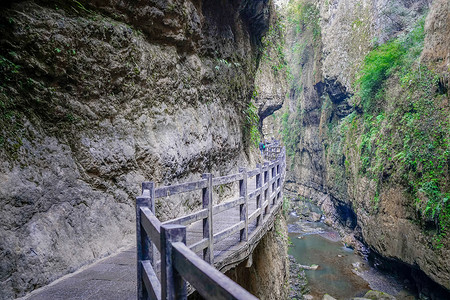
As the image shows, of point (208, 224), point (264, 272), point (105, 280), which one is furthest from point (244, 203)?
point (264, 272)

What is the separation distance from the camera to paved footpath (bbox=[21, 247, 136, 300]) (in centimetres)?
308

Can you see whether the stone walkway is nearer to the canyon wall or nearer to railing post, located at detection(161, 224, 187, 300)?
the canyon wall

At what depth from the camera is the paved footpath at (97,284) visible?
3076mm

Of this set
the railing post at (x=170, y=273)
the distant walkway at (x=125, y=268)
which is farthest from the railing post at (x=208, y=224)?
the railing post at (x=170, y=273)

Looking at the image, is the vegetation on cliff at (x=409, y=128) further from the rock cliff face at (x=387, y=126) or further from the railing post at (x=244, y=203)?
the railing post at (x=244, y=203)

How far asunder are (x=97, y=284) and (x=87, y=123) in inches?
103

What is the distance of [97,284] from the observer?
3352 millimetres

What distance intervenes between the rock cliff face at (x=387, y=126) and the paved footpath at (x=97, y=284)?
1065cm

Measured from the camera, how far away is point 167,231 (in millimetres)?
1354

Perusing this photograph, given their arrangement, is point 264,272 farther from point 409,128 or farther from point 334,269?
point 334,269

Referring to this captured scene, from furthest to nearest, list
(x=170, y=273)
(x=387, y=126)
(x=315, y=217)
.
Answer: (x=315, y=217) → (x=387, y=126) → (x=170, y=273)

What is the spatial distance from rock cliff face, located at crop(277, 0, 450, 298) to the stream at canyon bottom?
148 centimetres

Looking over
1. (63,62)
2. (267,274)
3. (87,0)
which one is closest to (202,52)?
(87,0)

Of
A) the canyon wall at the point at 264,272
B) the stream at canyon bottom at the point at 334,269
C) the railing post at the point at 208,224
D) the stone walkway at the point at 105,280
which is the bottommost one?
the stream at canyon bottom at the point at 334,269
